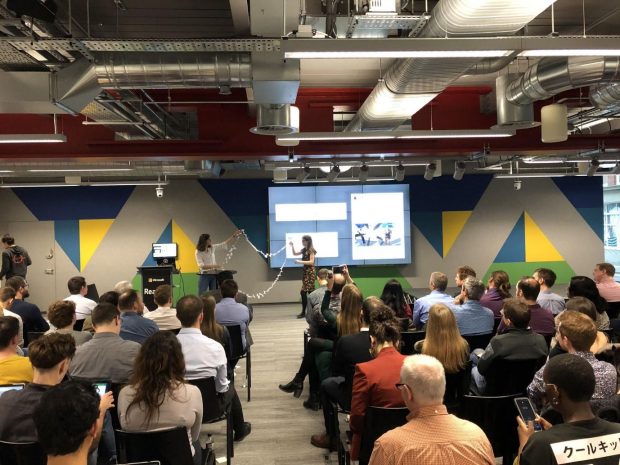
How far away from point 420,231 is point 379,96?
24.5 ft

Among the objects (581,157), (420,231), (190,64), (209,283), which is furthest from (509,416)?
(420,231)

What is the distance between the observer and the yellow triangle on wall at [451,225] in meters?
12.4

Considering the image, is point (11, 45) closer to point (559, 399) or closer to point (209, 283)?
point (559, 399)

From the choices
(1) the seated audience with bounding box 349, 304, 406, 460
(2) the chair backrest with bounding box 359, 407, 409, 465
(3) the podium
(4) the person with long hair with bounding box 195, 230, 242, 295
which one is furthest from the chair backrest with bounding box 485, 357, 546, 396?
(3) the podium

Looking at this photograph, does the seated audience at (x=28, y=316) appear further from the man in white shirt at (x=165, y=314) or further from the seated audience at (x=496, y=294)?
the seated audience at (x=496, y=294)

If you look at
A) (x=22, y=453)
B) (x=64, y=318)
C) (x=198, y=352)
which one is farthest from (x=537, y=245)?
(x=22, y=453)

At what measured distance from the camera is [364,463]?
279 centimetres

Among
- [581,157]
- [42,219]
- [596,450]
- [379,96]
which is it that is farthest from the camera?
[42,219]

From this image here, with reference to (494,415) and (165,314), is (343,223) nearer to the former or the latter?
(165,314)

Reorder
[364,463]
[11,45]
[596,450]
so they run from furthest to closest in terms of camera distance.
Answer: [11,45] < [364,463] < [596,450]

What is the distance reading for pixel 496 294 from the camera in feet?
17.4

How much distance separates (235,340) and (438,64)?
3057 mm

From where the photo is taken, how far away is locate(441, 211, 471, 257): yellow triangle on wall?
12.4 metres

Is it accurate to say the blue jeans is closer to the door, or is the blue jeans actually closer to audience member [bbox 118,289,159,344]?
the door
